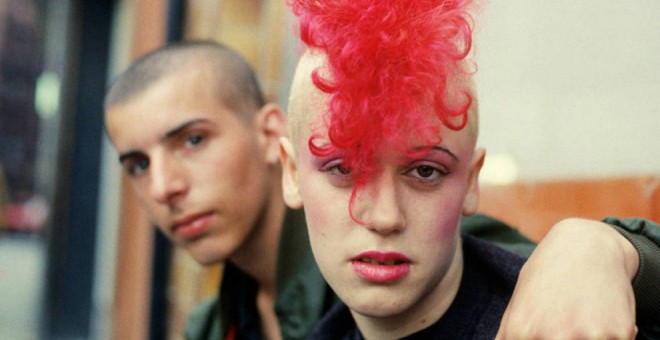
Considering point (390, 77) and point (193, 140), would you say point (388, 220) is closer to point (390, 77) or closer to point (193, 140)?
point (390, 77)

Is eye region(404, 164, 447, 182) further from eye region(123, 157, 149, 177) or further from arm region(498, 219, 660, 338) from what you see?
eye region(123, 157, 149, 177)

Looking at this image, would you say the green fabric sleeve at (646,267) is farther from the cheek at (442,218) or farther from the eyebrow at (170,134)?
the eyebrow at (170,134)

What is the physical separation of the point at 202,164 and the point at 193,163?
0.02 m

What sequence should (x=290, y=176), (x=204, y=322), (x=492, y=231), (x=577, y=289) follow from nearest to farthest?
(x=577, y=289) < (x=290, y=176) < (x=492, y=231) < (x=204, y=322)

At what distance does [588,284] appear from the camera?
2.35 feet

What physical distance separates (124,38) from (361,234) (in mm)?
3754

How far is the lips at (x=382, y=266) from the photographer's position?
2.94ft

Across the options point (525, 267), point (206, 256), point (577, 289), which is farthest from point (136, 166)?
point (577, 289)

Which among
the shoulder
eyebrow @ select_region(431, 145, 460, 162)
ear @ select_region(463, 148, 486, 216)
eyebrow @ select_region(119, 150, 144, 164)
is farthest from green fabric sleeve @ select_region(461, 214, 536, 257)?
the shoulder

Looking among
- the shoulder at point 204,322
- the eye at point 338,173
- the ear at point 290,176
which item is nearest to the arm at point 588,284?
the eye at point 338,173

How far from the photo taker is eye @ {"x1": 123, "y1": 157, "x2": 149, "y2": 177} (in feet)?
5.61

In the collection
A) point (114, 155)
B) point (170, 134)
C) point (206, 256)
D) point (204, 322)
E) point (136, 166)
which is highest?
point (170, 134)

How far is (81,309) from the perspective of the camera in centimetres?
440

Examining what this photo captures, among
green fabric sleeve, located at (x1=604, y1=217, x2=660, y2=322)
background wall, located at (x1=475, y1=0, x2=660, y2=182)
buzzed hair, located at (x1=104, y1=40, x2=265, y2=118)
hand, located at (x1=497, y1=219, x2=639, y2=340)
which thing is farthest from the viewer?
buzzed hair, located at (x1=104, y1=40, x2=265, y2=118)
